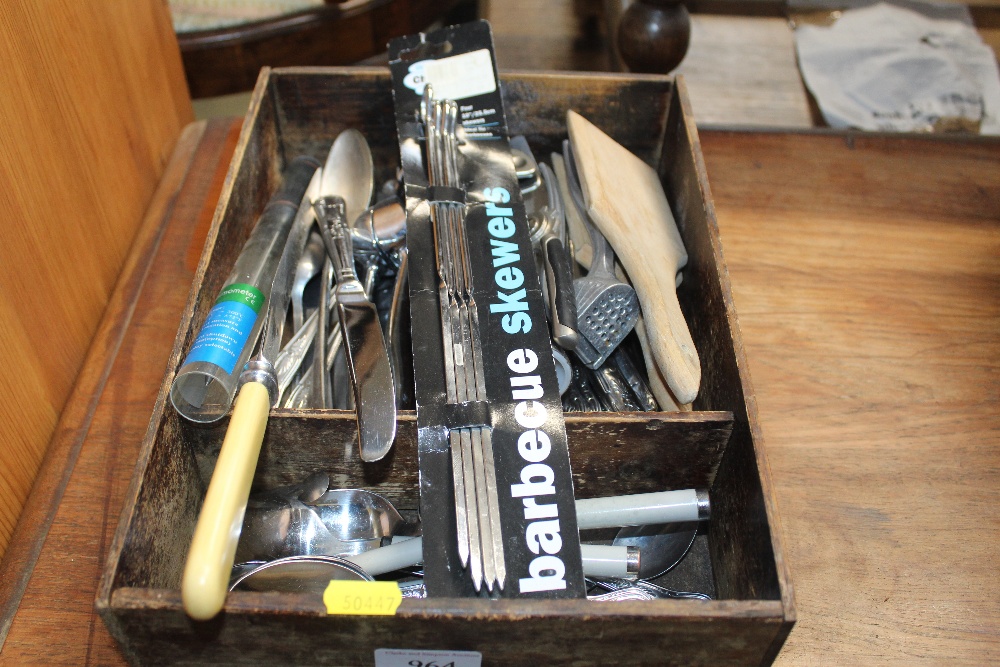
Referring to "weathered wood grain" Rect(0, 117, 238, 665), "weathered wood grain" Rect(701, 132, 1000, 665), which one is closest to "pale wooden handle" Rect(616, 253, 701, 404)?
"weathered wood grain" Rect(701, 132, 1000, 665)

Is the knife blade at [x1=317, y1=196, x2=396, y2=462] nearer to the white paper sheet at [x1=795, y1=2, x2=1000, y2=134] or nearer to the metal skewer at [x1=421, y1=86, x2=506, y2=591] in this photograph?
the metal skewer at [x1=421, y1=86, x2=506, y2=591]

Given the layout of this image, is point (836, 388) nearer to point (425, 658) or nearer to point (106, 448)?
point (425, 658)

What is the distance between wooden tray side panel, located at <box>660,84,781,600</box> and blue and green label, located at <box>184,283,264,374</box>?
339 mm

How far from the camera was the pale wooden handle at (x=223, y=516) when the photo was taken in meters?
0.43

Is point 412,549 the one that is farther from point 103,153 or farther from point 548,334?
point 103,153

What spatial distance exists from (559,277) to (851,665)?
0.34 m

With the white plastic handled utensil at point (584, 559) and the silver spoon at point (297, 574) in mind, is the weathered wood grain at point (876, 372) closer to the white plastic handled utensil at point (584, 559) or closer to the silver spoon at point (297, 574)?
the white plastic handled utensil at point (584, 559)

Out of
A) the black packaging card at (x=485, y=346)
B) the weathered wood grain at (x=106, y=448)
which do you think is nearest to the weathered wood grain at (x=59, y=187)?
the weathered wood grain at (x=106, y=448)

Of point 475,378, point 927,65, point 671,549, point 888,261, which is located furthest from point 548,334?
point 927,65

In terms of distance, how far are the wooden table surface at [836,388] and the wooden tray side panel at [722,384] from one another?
0.06m

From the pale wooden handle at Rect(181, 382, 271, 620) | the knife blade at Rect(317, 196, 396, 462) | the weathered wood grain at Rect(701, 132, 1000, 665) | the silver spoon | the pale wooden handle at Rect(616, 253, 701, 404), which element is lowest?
the weathered wood grain at Rect(701, 132, 1000, 665)

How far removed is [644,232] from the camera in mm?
725

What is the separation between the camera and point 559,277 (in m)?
0.69

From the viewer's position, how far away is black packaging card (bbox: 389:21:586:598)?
523mm
